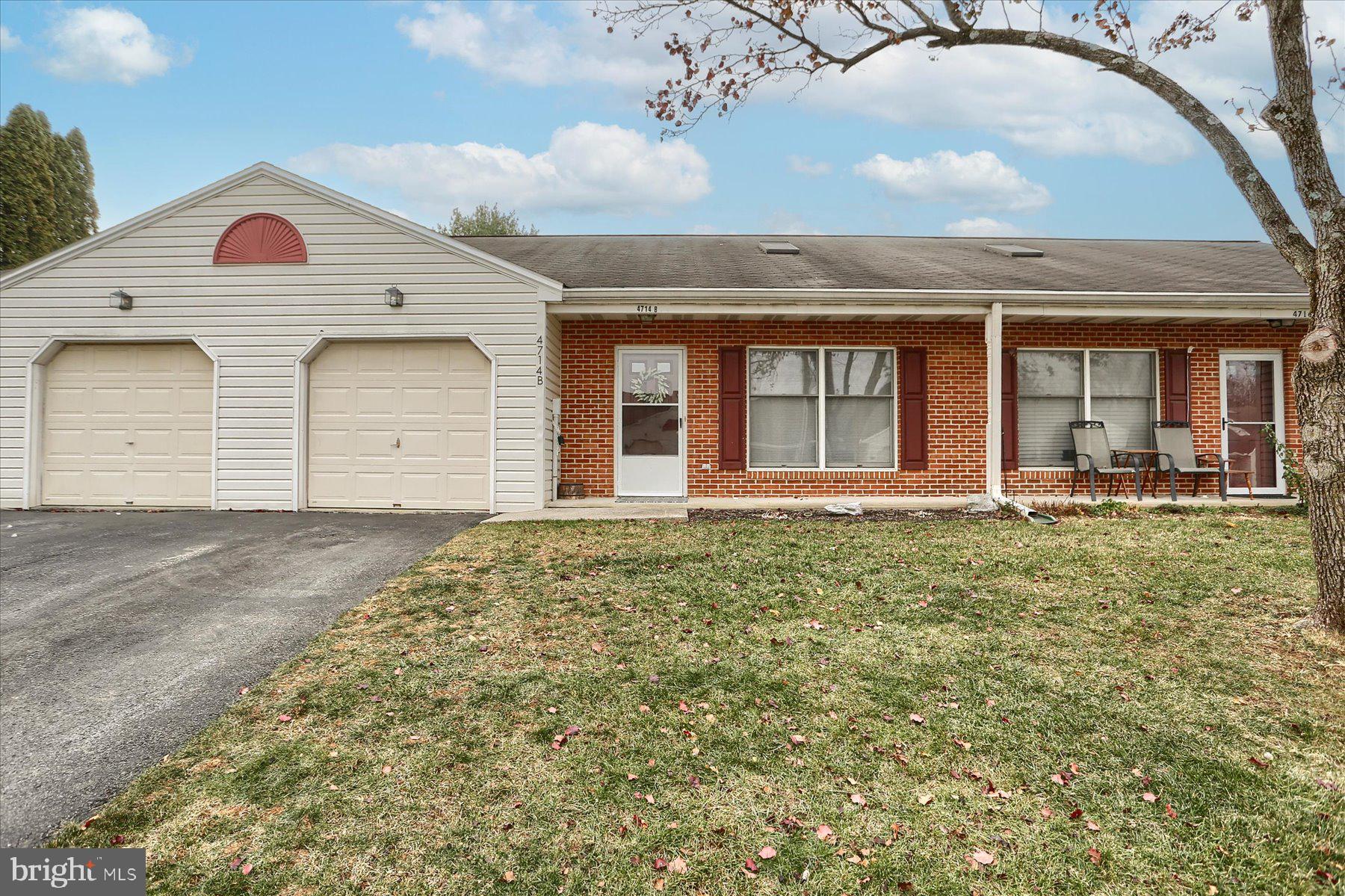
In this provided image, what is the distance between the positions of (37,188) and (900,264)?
2588 cm

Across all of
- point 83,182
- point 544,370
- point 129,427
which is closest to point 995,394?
point 544,370

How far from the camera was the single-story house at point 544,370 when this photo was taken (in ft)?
27.8

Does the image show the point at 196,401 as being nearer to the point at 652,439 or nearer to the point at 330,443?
the point at 330,443

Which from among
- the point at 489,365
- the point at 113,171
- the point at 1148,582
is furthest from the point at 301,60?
the point at 113,171

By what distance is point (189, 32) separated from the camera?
11070 mm

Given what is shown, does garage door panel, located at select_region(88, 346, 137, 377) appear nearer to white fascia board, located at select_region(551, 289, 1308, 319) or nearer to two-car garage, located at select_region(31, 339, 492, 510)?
two-car garage, located at select_region(31, 339, 492, 510)

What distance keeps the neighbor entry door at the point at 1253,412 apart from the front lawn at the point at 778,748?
210 inches

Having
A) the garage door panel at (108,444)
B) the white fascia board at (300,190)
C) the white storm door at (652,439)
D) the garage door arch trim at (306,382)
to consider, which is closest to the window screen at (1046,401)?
the white storm door at (652,439)

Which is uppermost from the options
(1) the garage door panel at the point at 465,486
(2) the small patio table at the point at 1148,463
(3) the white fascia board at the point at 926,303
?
(3) the white fascia board at the point at 926,303

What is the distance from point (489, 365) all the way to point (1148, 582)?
293 inches

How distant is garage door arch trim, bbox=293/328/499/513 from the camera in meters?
8.43

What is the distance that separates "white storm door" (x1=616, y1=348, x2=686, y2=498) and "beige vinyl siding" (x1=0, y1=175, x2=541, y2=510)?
138 centimetres

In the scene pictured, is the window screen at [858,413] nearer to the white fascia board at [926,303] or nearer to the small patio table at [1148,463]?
the white fascia board at [926,303]

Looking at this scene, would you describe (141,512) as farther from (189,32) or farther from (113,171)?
(113,171)
